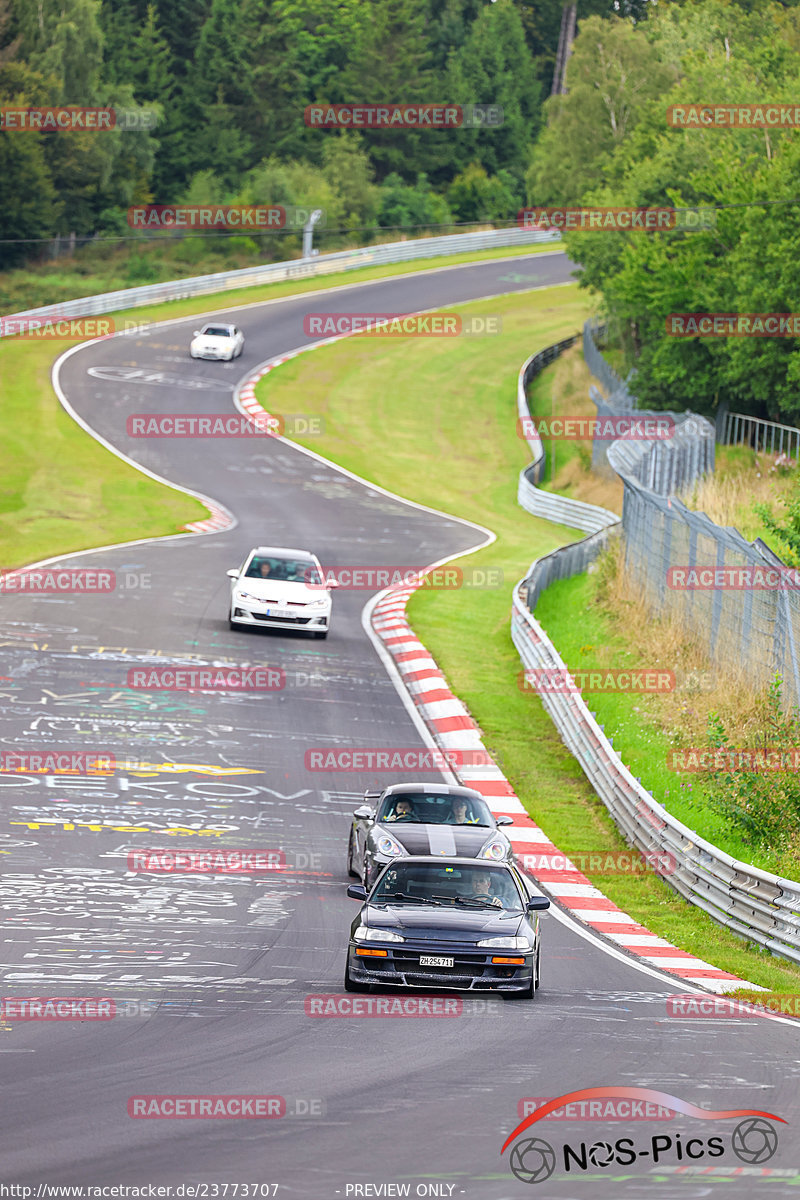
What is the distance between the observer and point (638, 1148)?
7586 millimetres

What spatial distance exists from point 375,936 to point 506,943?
96 centimetres

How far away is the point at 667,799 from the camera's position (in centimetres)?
1831

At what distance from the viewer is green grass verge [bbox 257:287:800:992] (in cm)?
1670

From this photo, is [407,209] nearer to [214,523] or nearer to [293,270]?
[293,270]

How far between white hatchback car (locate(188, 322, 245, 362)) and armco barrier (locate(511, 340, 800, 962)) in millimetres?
34137

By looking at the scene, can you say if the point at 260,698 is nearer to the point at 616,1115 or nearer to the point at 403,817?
the point at 403,817

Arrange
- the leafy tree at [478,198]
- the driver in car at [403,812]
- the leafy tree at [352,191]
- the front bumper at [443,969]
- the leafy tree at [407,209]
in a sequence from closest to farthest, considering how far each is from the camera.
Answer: the front bumper at [443,969], the driver in car at [403,812], the leafy tree at [352,191], the leafy tree at [407,209], the leafy tree at [478,198]

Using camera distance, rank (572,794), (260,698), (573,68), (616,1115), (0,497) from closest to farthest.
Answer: (616,1115) → (572,794) → (260,698) → (0,497) → (573,68)

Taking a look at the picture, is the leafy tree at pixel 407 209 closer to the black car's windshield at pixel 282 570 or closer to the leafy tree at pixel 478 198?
the leafy tree at pixel 478 198

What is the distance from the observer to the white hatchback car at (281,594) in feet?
87.9

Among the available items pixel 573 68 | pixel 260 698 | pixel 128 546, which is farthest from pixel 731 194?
pixel 573 68

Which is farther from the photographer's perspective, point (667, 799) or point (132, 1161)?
point (667, 799)

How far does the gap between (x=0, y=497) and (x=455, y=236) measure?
50.8 m

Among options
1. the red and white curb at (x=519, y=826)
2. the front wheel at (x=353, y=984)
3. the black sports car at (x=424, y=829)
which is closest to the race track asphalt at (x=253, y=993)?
the front wheel at (x=353, y=984)
